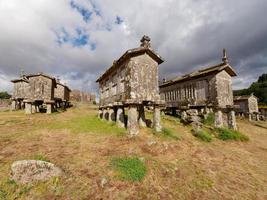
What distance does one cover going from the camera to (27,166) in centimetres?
654

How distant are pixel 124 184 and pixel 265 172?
23.8 feet

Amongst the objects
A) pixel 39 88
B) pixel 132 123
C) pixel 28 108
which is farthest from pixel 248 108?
pixel 28 108

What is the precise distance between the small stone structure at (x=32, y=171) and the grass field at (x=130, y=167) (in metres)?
0.20

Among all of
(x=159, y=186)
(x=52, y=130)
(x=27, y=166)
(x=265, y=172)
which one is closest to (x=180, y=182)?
(x=159, y=186)

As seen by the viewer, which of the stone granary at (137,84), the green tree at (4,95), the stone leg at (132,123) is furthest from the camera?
the green tree at (4,95)

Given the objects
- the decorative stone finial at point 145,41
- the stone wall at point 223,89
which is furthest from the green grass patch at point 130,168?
the stone wall at point 223,89

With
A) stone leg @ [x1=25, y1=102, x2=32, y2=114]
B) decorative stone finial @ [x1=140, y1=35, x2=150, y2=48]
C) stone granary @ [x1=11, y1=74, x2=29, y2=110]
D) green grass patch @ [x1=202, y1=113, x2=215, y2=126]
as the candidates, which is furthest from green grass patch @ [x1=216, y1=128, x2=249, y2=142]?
stone granary @ [x1=11, y1=74, x2=29, y2=110]

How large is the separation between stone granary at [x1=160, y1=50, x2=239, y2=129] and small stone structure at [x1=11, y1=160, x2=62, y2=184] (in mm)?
15268

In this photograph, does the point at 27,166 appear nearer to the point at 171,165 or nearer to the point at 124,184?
the point at 124,184

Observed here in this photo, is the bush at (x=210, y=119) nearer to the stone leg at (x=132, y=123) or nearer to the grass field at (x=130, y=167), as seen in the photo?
the grass field at (x=130, y=167)

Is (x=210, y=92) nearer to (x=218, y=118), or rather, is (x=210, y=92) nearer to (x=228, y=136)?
(x=218, y=118)

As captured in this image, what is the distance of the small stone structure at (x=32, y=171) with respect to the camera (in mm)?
6336

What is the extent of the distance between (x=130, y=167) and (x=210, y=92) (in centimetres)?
1381

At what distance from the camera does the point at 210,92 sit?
18.3 meters
